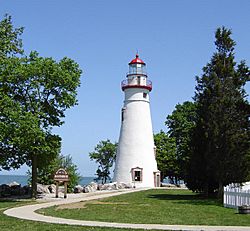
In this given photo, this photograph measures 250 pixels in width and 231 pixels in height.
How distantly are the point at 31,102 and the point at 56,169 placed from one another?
14.9 metres

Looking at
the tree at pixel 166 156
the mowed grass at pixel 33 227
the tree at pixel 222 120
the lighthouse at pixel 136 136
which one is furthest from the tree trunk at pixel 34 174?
the tree at pixel 166 156

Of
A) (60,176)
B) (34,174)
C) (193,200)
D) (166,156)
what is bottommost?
(193,200)

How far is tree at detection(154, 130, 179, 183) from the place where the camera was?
182 ft

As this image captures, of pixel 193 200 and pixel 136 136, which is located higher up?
pixel 136 136

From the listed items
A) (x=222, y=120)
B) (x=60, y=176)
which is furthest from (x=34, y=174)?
(x=222, y=120)

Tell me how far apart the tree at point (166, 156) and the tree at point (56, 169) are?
1361 centimetres

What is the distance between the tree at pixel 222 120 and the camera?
1014 inches

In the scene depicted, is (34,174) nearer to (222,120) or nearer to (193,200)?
(193,200)

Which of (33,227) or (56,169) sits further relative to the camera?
(56,169)

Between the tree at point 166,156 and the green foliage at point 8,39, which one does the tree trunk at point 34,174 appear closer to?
the green foliage at point 8,39

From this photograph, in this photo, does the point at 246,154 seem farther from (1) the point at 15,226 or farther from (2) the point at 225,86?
(1) the point at 15,226

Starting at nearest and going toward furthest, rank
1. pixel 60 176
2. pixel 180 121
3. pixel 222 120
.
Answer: pixel 222 120
pixel 60 176
pixel 180 121

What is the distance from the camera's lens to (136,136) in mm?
46906

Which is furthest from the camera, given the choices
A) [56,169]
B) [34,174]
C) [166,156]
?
[166,156]
